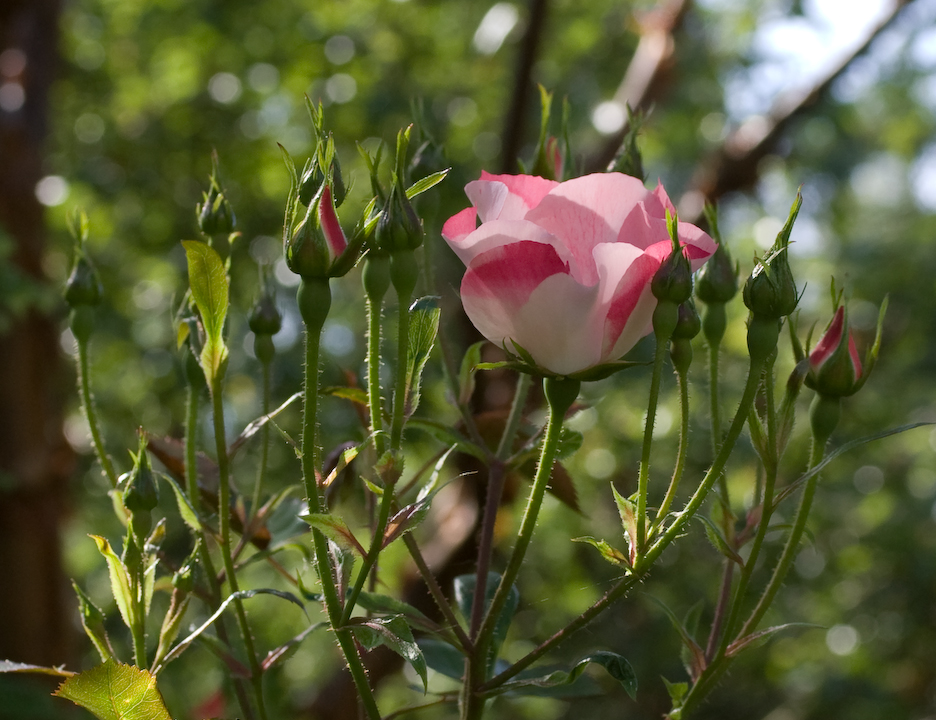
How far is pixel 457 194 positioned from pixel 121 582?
99.1 inches

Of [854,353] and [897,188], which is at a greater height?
[854,353]

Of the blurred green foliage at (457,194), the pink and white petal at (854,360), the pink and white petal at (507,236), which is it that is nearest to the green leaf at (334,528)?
the pink and white petal at (507,236)

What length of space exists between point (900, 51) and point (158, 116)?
3466mm

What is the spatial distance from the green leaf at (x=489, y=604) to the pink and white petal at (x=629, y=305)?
5.3 inches

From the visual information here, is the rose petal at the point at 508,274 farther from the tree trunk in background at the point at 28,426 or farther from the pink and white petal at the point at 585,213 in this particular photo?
the tree trunk in background at the point at 28,426

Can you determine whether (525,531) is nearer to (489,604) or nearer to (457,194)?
(489,604)

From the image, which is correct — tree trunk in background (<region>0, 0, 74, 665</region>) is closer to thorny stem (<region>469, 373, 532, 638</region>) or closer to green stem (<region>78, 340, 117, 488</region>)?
green stem (<region>78, 340, 117, 488</region>)

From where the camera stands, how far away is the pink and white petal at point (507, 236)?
305mm

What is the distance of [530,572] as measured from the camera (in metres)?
3.77

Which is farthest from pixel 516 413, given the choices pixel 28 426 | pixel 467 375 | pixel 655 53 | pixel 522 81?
pixel 655 53

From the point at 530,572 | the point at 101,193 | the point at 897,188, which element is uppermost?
the point at 101,193

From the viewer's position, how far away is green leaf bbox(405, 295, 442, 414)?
341mm

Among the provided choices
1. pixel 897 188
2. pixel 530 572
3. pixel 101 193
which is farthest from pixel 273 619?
pixel 897 188

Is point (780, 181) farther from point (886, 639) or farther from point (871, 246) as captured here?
point (886, 639)
